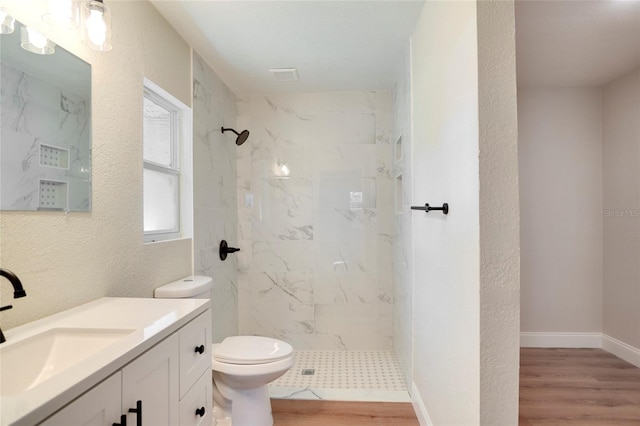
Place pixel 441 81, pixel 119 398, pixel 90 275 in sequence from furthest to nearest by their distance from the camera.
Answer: pixel 441 81 < pixel 90 275 < pixel 119 398

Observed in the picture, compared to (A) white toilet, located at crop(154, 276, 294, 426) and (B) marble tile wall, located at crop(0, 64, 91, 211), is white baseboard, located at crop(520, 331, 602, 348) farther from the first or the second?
(B) marble tile wall, located at crop(0, 64, 91, 211)

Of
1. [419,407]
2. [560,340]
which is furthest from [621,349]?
[419,407]

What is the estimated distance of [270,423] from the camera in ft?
6.25

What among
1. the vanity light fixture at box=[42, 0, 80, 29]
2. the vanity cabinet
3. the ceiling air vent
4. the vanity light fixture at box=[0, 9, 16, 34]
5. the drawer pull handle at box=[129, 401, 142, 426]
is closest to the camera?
the vanity cabinet

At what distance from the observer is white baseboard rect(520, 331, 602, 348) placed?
2.92 m

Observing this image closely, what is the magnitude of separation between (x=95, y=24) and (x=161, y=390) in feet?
4.22

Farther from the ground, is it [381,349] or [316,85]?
[316,85]

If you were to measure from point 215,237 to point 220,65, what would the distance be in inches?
52.6

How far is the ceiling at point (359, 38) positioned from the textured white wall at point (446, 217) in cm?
32

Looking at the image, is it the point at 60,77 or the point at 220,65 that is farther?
the point at 220,65

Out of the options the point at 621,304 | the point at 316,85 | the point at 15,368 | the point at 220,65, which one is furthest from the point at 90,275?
the point at 621,304

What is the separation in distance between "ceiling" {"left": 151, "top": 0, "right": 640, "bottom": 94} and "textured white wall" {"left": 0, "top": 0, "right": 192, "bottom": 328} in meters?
0.30

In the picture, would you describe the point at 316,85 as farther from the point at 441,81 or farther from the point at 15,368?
the point at 15,368

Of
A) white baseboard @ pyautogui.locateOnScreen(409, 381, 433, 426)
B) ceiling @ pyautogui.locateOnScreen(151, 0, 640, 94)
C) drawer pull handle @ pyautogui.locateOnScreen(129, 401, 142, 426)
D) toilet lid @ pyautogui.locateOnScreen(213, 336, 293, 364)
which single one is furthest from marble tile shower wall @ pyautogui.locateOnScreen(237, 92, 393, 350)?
drawer pull handle @ pyautogui.locateOnScreen(129, 401, 142, 426)
